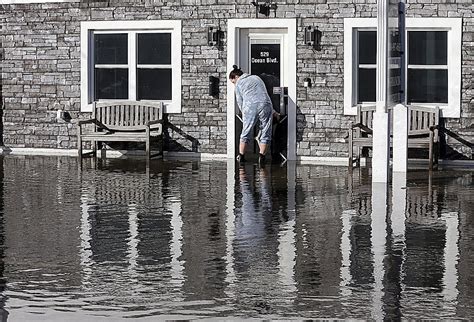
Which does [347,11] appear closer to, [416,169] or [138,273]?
[416,169]

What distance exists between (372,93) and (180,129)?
351 centimetres

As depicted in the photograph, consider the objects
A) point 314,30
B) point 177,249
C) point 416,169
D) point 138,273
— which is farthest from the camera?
point 314,30

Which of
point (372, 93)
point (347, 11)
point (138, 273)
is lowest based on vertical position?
point (138, 273)

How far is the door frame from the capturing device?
68.1 ft

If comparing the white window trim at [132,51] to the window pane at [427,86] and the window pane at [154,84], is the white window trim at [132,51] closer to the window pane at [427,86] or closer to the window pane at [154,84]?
the window pane at [154,84]

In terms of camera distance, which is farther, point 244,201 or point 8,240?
point 244,201

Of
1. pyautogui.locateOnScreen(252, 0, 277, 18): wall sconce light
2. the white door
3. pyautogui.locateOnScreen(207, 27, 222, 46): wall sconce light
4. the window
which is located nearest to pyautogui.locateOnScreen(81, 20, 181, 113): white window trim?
pyautogui.locateOnScreen(207, 27, 222, 46): wall sconce light

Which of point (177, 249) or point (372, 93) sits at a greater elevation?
point (372, 93)

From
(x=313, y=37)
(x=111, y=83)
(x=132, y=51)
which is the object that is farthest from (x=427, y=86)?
(x=111, y=83)

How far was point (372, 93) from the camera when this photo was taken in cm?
2059

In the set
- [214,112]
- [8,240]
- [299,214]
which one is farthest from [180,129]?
[8,240]

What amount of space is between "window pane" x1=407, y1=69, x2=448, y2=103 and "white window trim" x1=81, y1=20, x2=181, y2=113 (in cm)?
415

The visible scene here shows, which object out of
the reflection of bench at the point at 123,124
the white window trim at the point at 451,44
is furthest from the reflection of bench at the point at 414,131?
the reflection of bench at the point at 123,124

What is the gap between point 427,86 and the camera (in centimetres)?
2028
